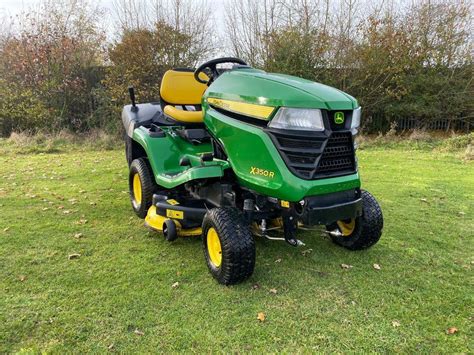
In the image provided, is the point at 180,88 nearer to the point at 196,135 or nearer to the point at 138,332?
the point at 196,135

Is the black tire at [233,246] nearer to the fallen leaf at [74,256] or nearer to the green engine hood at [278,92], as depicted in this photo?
the green engine hood at [278,92]

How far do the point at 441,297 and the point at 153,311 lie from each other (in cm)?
186

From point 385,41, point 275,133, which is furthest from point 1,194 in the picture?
point 385,41

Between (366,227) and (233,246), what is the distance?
3.86 feet

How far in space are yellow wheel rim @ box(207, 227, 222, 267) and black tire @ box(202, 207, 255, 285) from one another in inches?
4.6

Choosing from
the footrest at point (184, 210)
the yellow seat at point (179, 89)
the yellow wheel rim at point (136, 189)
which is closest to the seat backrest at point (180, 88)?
the yellow seat at point (179, 89)

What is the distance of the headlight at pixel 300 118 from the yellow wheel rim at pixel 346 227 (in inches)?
44.3

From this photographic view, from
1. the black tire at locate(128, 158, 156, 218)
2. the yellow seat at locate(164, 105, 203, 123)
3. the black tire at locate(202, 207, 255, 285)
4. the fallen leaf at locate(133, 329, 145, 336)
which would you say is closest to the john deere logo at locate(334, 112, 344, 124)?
the black tire at locate(202, 207, 255, 285)

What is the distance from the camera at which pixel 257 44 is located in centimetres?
1117

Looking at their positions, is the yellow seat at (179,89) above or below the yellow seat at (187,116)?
above

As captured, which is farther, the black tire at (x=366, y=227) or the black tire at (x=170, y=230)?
the black tire at (x=170, y=230)

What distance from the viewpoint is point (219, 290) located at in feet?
8.59

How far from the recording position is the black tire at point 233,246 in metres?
2.52

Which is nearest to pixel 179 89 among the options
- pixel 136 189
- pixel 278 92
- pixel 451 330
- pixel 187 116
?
pixel 187 116
